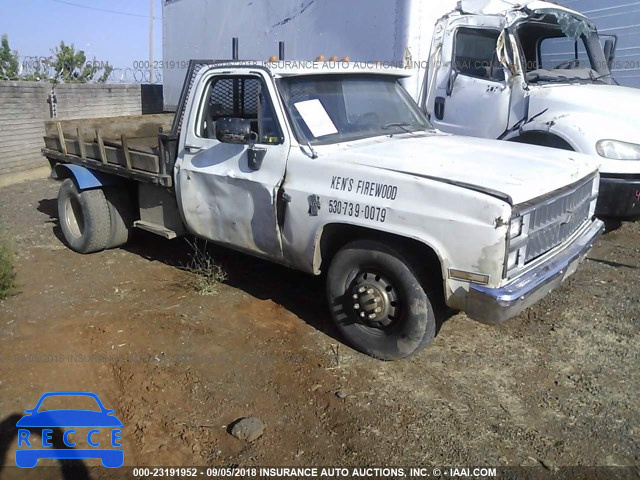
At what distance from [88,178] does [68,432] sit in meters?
3.39

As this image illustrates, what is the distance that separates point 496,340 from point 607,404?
0.96 metres

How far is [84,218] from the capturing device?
20.0 ft

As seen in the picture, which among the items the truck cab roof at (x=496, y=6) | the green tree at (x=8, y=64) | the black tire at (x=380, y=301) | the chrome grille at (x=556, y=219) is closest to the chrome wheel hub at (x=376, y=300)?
the black tire at (x=380, y=301)

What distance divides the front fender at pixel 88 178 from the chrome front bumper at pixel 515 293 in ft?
13.7

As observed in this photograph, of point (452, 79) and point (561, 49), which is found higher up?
point (561, 49)

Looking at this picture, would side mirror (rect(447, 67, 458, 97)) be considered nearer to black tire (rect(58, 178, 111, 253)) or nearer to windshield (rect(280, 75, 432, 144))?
windshield (rect(280, 75, 432, 144))

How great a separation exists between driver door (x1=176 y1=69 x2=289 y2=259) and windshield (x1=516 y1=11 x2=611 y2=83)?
11.4 feet

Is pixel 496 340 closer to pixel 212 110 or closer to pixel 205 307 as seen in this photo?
pixel 205 307

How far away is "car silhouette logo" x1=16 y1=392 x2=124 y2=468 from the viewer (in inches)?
122

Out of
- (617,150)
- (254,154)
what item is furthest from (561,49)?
(254,154)

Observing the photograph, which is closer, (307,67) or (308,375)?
(308,375)

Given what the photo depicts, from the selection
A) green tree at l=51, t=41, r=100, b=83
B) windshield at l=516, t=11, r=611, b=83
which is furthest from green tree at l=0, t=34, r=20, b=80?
windshield at l=516, t=11, r=611, b=83

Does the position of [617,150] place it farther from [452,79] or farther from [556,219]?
[556,219]

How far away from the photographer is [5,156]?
1059 cm
